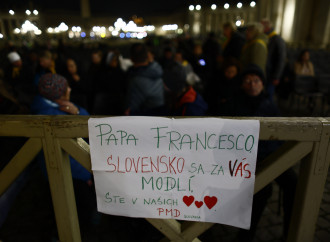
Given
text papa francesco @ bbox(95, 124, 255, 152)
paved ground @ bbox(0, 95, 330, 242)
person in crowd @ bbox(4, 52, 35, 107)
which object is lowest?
paved ground @ bbox(0, 95, 330, 242)

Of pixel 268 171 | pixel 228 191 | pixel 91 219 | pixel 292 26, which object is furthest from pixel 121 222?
pixel 292 26

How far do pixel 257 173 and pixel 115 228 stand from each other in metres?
2.00

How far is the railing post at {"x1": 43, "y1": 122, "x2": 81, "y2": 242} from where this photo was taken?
154cm

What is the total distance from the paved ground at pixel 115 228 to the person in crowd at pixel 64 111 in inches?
6.9

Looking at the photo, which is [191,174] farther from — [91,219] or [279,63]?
[279,63]

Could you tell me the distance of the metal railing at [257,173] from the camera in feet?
4.52

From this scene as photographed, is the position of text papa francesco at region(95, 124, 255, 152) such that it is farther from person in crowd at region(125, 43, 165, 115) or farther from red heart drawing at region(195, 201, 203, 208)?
person in crowd at region(125, 43, 165, 115)

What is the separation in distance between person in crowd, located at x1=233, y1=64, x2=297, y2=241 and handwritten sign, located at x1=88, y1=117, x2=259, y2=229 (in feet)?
2.77

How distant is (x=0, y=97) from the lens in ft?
8.61

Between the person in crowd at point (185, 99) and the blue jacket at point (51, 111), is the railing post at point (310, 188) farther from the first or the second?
the blue jacket at point (51, 111)

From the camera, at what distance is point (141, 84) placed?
3395mm

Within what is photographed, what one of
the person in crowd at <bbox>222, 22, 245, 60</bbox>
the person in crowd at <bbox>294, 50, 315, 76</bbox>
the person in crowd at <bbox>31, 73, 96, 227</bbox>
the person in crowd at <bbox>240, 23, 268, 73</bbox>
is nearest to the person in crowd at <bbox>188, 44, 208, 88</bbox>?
the person in crowd at <bbox>222, 22, 245, 60</bbox>

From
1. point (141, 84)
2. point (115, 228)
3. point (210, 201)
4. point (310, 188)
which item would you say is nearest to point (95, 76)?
point (141, 84)

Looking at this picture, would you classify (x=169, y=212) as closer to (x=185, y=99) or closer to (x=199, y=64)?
(x=185, y=99)
